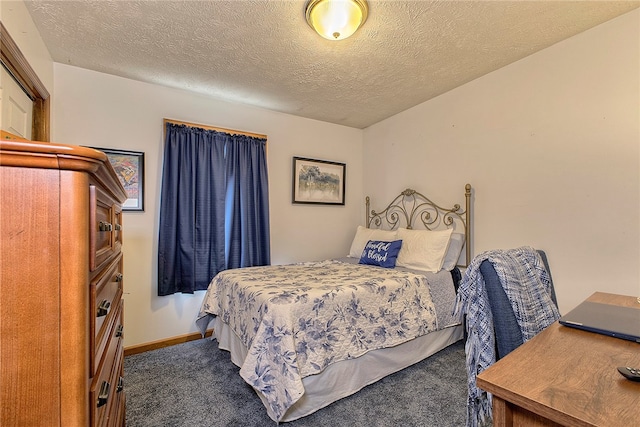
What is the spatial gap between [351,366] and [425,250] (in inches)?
52.8

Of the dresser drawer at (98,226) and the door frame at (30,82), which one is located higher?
the door frame at (30,82)

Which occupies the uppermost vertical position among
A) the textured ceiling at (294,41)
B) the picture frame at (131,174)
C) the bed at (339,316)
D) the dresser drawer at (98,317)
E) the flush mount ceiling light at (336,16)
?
the textured ceiling at (294,41)

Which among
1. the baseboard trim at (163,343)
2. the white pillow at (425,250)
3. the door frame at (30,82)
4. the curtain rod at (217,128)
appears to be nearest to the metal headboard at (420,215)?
the white pillow at (425,250)

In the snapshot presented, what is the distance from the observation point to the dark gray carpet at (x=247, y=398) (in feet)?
5.50

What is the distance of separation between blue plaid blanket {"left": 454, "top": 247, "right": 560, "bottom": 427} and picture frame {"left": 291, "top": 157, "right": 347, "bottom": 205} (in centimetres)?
263

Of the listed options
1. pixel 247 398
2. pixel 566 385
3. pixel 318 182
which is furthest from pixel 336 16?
pixel 247 398

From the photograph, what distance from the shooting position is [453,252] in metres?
2.76

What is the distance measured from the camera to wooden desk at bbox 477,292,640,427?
1.94ft

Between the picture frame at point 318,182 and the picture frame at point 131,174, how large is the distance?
1.60 meters

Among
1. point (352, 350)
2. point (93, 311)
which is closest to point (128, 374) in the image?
point (352, 350)

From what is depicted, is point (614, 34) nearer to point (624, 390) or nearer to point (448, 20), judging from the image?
point (448, 20)

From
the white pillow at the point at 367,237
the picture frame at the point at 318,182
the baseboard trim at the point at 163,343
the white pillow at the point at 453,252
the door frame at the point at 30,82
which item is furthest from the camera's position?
the picture frame at the point at 318,182

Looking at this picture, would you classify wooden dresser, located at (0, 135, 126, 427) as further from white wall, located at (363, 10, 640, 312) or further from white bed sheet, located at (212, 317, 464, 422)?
white wall, located at (363, 10, 640, 312)

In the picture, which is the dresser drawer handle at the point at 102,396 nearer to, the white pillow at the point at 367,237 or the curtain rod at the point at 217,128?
the curtain rod at the point at 217,128
